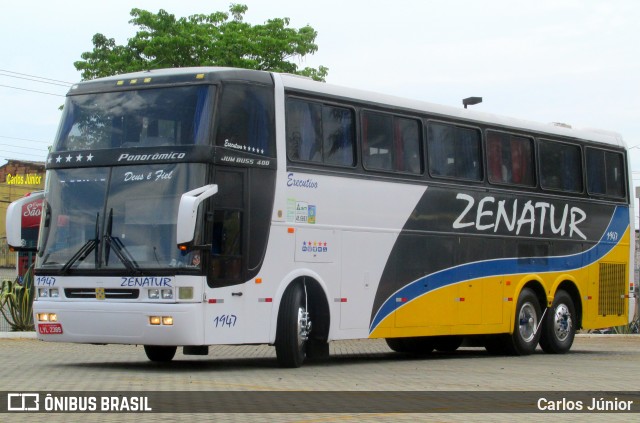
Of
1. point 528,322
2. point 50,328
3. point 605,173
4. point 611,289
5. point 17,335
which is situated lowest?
point 17,335

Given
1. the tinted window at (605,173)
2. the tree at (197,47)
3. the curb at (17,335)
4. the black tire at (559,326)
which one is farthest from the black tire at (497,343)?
the tree at (197,47)

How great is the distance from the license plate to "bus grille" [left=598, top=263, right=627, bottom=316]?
470 inches

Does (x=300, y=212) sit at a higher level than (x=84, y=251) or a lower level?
higher

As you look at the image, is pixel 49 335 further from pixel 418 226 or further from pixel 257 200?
pixel 418 226

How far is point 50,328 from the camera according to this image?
Result: 1584 centimetres

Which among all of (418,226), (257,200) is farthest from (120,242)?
(418,226)

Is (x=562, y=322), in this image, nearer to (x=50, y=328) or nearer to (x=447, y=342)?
(x=447, y=342)

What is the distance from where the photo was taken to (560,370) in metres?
17.7

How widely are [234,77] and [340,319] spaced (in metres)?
3.94

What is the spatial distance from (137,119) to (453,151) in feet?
20.7

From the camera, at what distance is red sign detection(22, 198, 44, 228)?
1693 centimetres

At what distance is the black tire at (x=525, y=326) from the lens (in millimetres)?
21688

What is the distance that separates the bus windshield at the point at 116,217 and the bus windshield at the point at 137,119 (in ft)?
1.32

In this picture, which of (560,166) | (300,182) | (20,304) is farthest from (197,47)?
(300,182)
